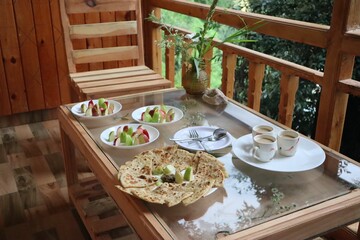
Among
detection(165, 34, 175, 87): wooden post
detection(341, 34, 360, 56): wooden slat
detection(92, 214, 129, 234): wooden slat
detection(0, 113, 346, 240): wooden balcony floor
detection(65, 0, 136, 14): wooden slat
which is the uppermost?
detection(65, 0, 136, 14): wooden slat

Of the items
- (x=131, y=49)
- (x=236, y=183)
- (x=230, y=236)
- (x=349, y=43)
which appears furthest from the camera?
(x=131, y=49)

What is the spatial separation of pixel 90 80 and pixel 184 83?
884mm

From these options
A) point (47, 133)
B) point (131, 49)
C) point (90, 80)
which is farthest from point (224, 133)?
point (47, 133)

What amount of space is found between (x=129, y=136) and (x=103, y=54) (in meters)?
1.46

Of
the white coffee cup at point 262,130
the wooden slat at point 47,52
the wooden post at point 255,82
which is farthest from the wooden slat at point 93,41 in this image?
the white coffee cup at point 262,130

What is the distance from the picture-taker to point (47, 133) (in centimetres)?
312

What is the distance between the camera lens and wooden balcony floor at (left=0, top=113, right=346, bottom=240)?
1980 millimetres

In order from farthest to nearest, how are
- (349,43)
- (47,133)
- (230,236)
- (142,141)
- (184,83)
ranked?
(47,133), (184,83), (349,43), (142,141), (230,236)

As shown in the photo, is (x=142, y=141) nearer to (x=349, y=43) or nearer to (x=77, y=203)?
(x=77, y=203)

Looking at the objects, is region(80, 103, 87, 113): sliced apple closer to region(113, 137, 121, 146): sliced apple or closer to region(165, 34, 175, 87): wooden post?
region(113, 137, 121, 146): sliced apple

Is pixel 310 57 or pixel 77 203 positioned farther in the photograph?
pixel 310 57

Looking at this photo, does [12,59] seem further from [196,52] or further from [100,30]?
[196,52]

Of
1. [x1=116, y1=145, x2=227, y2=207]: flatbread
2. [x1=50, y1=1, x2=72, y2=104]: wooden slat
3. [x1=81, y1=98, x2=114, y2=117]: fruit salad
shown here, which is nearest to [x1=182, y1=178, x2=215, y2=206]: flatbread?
[x1=116, y1=145, x2=227, y2=207]: flatbread

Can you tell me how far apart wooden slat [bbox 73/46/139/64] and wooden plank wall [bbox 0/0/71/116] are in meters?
0.72
